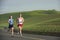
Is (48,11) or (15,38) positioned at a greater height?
(48,11)

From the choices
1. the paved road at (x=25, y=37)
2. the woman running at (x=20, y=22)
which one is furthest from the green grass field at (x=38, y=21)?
the paved road at (x=25, y=37)

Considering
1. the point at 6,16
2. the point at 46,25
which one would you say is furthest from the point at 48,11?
the point at 6,16

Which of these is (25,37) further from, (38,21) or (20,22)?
(38,21)

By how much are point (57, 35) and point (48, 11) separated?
3.23 feet

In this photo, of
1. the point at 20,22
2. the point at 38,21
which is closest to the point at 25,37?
the point at 20,22

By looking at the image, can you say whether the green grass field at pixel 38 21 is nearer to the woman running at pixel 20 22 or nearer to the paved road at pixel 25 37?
the woman running at pixel 20 22

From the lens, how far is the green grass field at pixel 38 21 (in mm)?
15531

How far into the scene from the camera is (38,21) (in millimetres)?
15820

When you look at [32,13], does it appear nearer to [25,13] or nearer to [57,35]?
[25,13]

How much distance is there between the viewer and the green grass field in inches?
611

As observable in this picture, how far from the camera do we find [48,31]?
15.8 metres

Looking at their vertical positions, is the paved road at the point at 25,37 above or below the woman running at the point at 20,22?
below

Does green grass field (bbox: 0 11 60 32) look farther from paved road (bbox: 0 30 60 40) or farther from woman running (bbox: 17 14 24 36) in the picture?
paved road (bbox: 0 30 60 40)

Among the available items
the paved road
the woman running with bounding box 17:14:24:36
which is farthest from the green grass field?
the paved road
